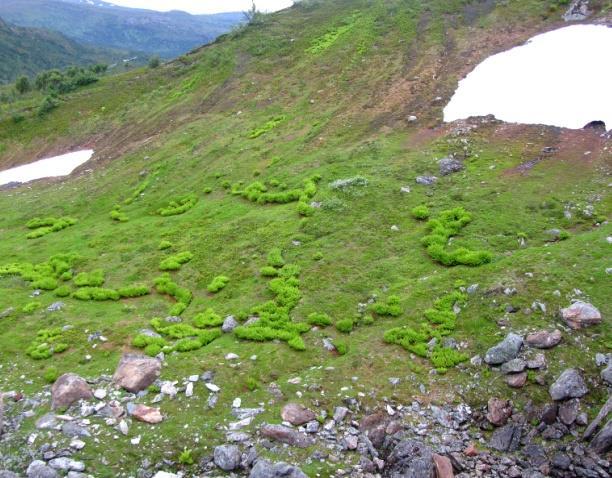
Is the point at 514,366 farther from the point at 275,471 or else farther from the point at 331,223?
the point at 331,223

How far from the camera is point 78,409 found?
1889 cm

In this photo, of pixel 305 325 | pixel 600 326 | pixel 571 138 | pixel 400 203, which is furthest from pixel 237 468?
pixel 571 138

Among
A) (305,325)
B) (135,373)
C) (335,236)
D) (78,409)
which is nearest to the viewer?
(78,409)

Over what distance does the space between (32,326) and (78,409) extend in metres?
9.43

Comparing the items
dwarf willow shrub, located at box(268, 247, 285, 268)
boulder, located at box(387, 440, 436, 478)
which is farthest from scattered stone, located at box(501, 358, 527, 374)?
dwarf willow shrub, located at box(268, 247, 285, 268)

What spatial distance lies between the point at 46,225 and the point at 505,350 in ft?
134

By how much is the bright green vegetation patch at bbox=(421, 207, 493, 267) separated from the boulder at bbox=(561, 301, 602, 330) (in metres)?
5.65

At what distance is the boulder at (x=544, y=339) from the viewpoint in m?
18.8

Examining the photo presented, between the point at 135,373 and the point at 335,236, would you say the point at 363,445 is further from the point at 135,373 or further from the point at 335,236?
the point at 335,236

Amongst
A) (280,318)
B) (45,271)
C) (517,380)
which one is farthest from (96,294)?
(517,380)

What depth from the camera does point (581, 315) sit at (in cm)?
1947

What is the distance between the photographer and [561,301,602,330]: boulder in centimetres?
1925

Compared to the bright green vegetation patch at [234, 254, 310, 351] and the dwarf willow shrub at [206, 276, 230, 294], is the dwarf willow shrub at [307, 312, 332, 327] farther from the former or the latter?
the dwarf willow shrub at [206, 276, 230, 294]

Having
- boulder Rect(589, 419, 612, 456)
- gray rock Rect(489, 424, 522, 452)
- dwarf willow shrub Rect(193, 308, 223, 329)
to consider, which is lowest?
gray rock Rect(489, 424, 522, 452)
